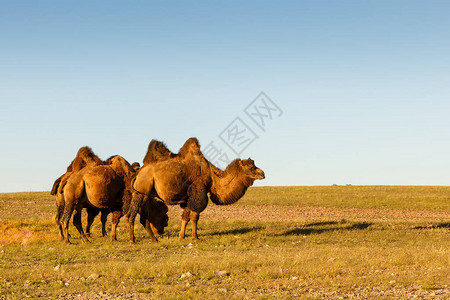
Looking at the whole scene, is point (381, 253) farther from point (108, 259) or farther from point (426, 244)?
point (108, 259)

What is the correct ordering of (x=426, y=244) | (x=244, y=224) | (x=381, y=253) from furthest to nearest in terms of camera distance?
1. (x=244, y=224)
2. (x=426, y=244)
3. (x=381, y=253)

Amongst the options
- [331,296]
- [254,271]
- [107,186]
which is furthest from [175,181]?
[331,296]

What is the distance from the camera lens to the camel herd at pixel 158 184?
1552 centimetres

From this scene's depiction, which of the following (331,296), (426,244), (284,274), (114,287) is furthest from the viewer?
(426,244)

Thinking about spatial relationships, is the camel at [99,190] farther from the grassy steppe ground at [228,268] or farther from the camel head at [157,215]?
the grassy steppe ground at [228,268]

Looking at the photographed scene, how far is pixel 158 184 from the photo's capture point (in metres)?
15.5

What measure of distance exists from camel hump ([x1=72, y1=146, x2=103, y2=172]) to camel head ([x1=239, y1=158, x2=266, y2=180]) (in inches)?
212

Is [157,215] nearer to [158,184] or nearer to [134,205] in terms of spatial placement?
[134,205]

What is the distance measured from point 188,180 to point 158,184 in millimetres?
1013

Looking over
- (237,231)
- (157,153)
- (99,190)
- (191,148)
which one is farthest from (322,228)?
(99,190)

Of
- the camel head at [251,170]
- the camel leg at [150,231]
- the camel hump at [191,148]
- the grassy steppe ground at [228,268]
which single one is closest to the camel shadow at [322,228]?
the grassy steppe ground at [228,268]

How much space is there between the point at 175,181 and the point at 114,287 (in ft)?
23.1

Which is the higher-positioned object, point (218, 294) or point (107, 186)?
point (107, 186)

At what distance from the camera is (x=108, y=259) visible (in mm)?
12211
